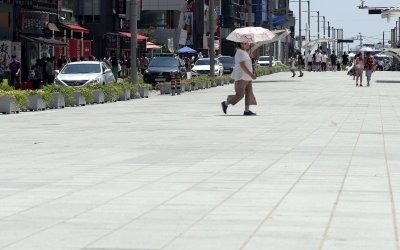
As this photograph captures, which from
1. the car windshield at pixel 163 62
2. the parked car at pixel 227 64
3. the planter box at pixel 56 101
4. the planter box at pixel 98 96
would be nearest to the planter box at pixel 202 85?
the car windshield at pixel 163 62

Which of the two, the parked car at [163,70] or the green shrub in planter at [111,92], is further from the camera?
the parked car at [163,70]

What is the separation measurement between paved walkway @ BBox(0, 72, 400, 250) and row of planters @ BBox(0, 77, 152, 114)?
18.6 ft

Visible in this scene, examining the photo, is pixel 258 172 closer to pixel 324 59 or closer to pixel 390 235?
pixel 390 235

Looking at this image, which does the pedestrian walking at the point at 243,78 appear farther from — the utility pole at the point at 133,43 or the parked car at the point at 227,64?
the parked car at the point at 227,64

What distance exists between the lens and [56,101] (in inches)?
1304

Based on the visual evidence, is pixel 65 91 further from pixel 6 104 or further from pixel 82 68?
pixel 82 68

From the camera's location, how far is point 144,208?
10.6m

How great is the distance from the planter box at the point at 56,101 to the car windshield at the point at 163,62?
74.7ft

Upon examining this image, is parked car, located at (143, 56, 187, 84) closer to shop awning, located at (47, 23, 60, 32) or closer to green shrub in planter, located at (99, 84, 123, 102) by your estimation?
shop awning, located at (47, 23, 60, 32)

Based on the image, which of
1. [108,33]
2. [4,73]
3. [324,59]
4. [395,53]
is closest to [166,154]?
[4,73]

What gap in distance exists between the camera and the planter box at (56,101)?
32.9 m

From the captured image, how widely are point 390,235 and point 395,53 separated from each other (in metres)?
81.6

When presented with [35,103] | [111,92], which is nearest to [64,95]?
[35,103]

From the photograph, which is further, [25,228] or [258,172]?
[258,172]
